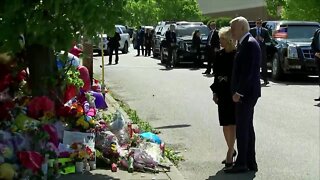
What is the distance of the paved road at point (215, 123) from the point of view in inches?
285

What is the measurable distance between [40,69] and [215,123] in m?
4.74

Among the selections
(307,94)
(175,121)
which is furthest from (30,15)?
(307,94)

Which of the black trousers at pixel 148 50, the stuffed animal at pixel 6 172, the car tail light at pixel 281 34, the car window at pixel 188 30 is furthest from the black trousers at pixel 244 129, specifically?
the black trousers at pixel 148 50

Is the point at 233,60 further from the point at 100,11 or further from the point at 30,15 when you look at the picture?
the point at 30,15

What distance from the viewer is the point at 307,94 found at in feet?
47.7

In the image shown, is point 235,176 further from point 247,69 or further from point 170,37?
point 170,37

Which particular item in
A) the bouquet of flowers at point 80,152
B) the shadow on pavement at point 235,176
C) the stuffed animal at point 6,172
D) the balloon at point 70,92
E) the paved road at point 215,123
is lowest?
the paved road at point 215,123

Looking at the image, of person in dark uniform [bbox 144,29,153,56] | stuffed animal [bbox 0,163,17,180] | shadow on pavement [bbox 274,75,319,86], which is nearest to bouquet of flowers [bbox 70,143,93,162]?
stuffed animal [bbox 0,163,17,180]

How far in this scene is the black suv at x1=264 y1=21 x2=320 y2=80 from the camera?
1708 cm

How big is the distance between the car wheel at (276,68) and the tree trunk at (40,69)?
40.1 feet

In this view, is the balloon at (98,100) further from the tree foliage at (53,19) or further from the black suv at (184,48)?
the black suv at (184,48)

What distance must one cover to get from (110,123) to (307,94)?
27.3ft

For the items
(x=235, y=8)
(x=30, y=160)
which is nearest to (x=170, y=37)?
(x=30, y=160)

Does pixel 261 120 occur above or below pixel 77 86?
below
